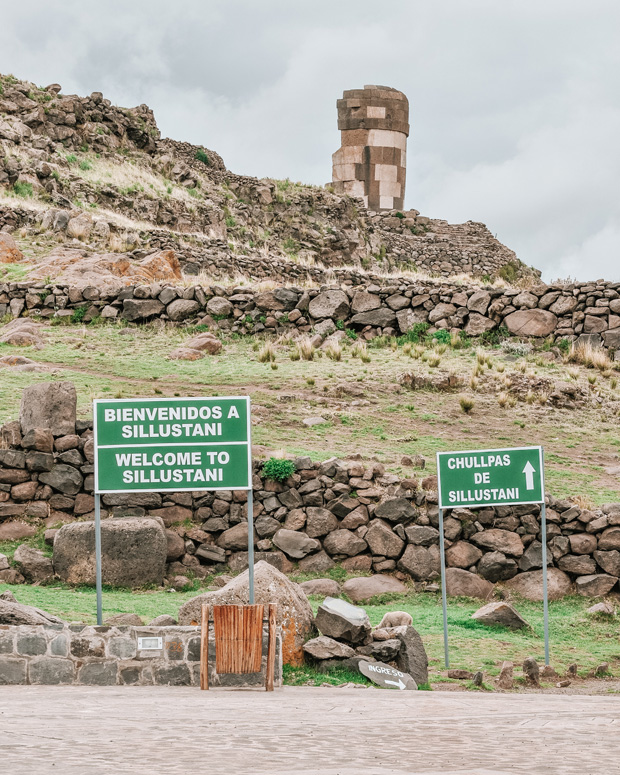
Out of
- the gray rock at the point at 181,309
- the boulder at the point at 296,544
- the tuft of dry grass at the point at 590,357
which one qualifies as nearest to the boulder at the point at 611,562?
the boulder at the point at 296,544

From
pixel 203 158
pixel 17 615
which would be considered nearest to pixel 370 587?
pixel 17 615

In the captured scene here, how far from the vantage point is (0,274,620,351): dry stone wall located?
23250 millimetres

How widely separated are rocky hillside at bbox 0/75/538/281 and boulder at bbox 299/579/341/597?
54.9 feet

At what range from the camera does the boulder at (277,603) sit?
8.79m

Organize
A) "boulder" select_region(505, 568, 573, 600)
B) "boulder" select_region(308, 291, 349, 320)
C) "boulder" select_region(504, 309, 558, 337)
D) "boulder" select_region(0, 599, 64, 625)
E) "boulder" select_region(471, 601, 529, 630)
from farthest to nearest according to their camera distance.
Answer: "boulder" select_region(308, 291, 349, 320) < "boulder" select_region(504, 309, 558, 337) < "boulder" select_region(505, 568, 573, 600) < "boulder" select_region(471, 601, 529, 630) < "boulder" select_region(0, 599, 64, 625)

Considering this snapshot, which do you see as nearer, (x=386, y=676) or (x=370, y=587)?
(x=386, y=676)

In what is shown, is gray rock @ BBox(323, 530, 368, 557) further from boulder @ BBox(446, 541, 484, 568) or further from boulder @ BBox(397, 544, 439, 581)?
boulder @ BBox(446, 541, 484, 568)

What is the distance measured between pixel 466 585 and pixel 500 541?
2.58 ft

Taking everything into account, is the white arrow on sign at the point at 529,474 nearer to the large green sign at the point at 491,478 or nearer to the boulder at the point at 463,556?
the large green sign at the point at 491,478

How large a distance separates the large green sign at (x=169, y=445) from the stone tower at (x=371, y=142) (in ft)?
113

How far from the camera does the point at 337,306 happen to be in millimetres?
23734

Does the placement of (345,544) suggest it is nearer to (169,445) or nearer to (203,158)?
(169,445)

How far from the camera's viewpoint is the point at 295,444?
15609mm

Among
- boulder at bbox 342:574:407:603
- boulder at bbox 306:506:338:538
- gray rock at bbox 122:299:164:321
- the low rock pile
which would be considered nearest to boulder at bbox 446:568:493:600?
boulder at bbox 342:574:407:603
